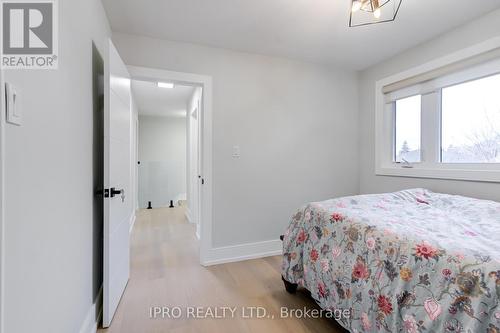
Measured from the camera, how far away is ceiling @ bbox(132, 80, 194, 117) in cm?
396

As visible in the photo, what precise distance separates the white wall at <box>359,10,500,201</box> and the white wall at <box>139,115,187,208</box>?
14.4ft

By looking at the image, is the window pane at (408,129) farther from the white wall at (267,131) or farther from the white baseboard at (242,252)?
the white baseboard at (242,252)

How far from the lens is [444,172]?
7.69 feet

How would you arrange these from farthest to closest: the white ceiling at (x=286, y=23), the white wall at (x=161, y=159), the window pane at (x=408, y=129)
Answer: the white wall at (x=161, y=159) < the window pane at (x=408, y=129) < the white ceiling at (x=286, y=23)

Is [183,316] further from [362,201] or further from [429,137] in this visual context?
[429,137]

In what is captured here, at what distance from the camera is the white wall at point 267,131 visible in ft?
8.62

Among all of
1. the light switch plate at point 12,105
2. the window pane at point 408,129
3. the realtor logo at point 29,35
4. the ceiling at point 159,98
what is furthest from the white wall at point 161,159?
the light switch plate at point 12,105

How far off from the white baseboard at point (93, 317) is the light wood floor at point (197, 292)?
0.26ft

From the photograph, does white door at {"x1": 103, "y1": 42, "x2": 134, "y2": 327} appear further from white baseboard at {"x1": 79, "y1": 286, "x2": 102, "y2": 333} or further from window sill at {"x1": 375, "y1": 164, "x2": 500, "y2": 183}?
window sill at {"x1": 375, "y1": 164, "x2": 500, "y2": 183}

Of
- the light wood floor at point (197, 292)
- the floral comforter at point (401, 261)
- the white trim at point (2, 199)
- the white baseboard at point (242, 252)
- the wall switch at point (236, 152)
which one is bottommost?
the light wood floor at point (197, 292)

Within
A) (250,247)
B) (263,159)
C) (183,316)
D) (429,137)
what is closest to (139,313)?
(183,316)

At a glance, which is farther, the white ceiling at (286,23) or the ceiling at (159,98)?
the ceiling at (159,98)

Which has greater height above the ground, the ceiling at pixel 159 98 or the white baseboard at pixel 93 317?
the ceiling at pixel 159 98

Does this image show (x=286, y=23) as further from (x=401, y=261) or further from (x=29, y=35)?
(x=401, y=261)
